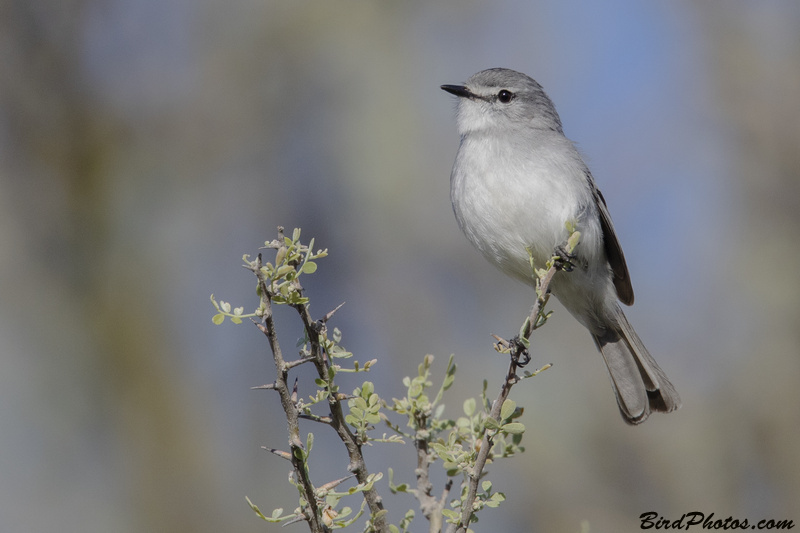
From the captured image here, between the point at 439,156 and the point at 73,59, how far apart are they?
2.83m

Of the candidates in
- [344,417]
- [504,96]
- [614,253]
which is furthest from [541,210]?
[344,417]

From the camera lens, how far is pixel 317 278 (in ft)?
18.3

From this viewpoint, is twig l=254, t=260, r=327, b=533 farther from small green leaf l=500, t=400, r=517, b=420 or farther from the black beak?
the black beak

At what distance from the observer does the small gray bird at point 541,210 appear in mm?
3457

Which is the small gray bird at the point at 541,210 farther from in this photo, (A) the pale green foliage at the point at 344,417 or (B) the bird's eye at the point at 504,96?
(A) the pale green foliage at the point at 344,417

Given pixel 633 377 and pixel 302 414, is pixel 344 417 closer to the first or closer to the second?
pixel 302 414

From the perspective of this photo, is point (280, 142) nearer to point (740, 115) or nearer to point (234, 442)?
point (234, 442)

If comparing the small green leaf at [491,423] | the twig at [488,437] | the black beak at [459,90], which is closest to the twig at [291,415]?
the twig at [488,437]

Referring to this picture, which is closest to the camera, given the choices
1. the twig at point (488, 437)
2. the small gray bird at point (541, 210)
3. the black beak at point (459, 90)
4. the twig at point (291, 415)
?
the twig at point (291, 415)

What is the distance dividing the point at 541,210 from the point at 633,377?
3.43ft

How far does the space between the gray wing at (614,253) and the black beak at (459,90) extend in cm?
81

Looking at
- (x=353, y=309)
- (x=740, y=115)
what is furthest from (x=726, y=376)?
(x=353, y=309)

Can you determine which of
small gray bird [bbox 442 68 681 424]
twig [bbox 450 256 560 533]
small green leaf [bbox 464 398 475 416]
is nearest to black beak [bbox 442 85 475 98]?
small gray bird [bbox 442 68 681 424]

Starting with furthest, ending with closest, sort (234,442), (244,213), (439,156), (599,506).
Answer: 1. (439,156)
2. (244,213)
3. (234,442)
4. (599,506)
